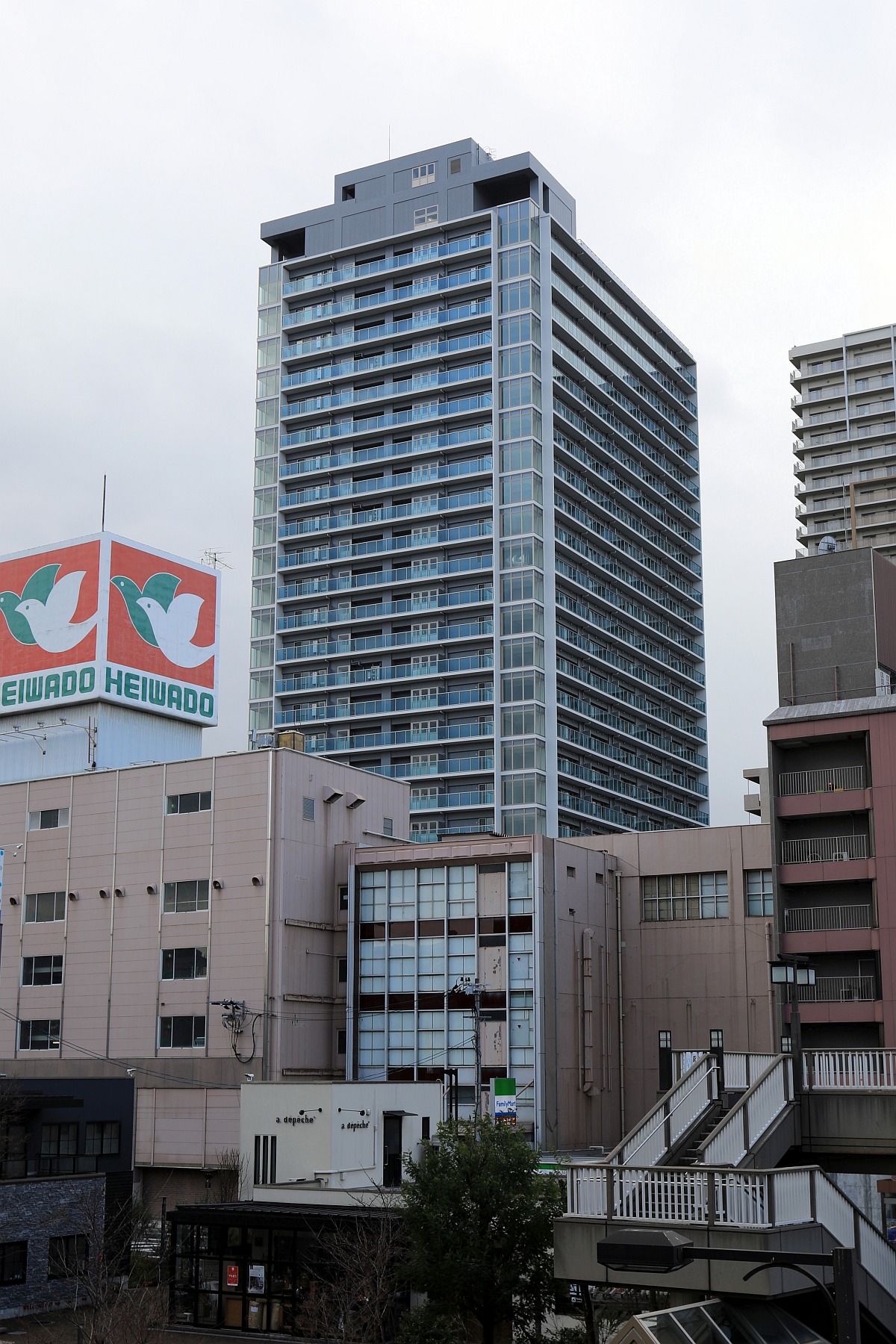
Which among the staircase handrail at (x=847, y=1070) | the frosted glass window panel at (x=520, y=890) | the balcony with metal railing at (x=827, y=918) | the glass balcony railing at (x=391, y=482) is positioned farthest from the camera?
the glass balcony railing at (x=391, y=482)

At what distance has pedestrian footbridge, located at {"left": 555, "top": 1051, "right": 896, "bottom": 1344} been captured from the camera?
1148 inches

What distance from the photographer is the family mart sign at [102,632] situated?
3907 inches

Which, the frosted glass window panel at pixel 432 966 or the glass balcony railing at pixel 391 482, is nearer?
the frosted glass window panel at pixel 432 966

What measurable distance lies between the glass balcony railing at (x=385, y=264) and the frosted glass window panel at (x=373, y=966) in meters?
76.0

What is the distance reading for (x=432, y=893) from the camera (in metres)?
81.3

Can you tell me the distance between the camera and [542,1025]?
7706 centimetres

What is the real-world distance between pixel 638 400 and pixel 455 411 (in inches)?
1007

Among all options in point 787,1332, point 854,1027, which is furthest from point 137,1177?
point 787,1332

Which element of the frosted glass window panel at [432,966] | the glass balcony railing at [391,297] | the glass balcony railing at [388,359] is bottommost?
the frosted glass window panel at [432,966]

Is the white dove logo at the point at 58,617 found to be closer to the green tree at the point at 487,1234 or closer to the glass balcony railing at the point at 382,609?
the glass balcony railing at the point at 382,609

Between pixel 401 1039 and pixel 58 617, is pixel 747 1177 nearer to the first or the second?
pixel 401 1039

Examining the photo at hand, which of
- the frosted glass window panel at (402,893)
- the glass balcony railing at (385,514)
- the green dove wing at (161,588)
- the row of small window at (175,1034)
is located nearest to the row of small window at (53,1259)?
the row of small window at (175,1034)

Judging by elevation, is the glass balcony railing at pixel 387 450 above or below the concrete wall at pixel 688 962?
above

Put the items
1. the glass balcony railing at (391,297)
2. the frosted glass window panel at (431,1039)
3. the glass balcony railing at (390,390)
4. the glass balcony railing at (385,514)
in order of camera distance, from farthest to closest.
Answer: the glass balcony railing at (391,297), the glass balcony railing at (390,390), the glass balcony railing at (385,514), the frosted glass window panel at (431,1039)
